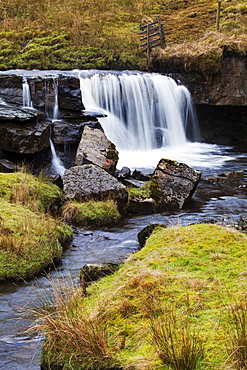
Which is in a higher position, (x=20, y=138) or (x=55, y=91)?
(x=55, y=91)

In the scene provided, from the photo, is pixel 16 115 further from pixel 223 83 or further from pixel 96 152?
pixel 223 83

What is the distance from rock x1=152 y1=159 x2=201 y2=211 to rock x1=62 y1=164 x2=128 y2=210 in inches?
49.2

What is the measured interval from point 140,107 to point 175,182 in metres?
8.52

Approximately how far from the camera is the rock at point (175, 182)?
31.0ft

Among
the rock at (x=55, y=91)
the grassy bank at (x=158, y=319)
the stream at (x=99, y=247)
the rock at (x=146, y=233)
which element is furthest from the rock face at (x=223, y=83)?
the grassy bank at (x=158, y=319)

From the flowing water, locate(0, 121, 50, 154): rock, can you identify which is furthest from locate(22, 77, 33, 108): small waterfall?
locate(0, 121, 50, 154): rock

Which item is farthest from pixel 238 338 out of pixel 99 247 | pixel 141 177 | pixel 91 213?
pixel 141 177

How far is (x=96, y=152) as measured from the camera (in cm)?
1052

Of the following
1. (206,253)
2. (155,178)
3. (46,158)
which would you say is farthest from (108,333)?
(46,158)

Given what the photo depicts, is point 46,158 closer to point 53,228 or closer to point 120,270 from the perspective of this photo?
point 53,228

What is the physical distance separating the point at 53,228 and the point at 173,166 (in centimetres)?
440

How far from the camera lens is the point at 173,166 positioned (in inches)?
394

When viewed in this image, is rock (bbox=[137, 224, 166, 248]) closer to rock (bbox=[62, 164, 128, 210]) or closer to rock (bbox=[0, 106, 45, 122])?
rock (bbox=[62, 164, 128, 210])

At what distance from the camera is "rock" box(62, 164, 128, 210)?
858 centimetres
